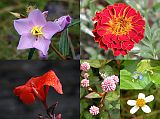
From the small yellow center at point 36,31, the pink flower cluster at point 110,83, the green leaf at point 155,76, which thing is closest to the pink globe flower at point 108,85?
the pink flower cluster at point 110,83

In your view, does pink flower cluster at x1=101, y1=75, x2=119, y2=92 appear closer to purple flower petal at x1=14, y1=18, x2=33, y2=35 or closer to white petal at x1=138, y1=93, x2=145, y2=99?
white petal at x1=138, y1=93, x2=145, y2=99

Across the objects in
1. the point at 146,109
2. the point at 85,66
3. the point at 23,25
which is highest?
the point at 23,25

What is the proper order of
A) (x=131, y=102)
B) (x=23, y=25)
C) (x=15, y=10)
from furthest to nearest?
1. (x=15, y=10)
2. (x=131, y=102)
3. (x=23, y=25)

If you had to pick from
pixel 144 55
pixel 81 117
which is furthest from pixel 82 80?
pixel 144 55

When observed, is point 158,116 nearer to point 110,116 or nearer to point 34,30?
point 110,116

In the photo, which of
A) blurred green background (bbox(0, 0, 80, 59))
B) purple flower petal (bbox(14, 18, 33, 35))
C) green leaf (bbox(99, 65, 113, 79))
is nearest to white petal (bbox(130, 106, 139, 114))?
green leaf (bbox(99, 65, 113, 79))

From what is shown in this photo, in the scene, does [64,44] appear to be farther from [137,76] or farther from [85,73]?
[137,76]

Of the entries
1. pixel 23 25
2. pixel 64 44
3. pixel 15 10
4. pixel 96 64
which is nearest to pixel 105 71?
pixel 96 64
